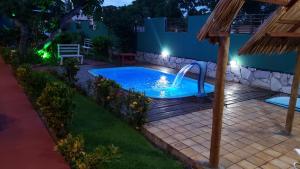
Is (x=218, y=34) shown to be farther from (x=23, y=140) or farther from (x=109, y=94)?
(x=23, y=140)

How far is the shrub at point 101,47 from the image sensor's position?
52.3 ft

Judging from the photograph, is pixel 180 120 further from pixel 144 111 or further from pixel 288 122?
pixel 288 122

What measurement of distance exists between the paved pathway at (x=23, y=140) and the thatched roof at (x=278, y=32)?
375 cm

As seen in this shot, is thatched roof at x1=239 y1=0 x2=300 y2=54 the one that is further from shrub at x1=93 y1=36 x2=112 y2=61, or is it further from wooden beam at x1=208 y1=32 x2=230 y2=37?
shrub at x1=93 y1=36 x2=112 y2=61

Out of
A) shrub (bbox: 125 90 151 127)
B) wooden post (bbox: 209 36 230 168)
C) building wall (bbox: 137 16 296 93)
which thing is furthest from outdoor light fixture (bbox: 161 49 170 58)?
wooden post (bbox: 209 36 230 168)

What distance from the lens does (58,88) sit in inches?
207

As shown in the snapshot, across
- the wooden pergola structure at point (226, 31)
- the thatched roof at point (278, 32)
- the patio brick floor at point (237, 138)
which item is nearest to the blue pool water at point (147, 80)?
the patio brick floor at point (237, 138)

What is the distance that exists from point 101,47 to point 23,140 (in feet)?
38.3

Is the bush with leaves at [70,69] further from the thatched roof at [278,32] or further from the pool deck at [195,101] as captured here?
the thatched roof at [278,32]

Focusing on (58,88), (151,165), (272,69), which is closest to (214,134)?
(151,165)

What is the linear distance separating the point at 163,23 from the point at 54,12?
6027 mm

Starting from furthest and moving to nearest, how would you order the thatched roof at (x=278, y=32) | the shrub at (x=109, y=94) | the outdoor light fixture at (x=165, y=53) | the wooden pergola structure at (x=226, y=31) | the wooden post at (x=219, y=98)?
the outdoor light fixture at (x=165, y=53)
the shrub at (x=109, y=94)
the thatched roof at (x=278, y=32)
the wooden post at (x=219, y=98)
the wooden pergola structure at (x=226, y=31)

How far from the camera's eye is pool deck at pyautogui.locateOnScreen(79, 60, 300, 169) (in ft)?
15.1

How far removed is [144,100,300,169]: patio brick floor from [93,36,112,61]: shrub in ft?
34.3
